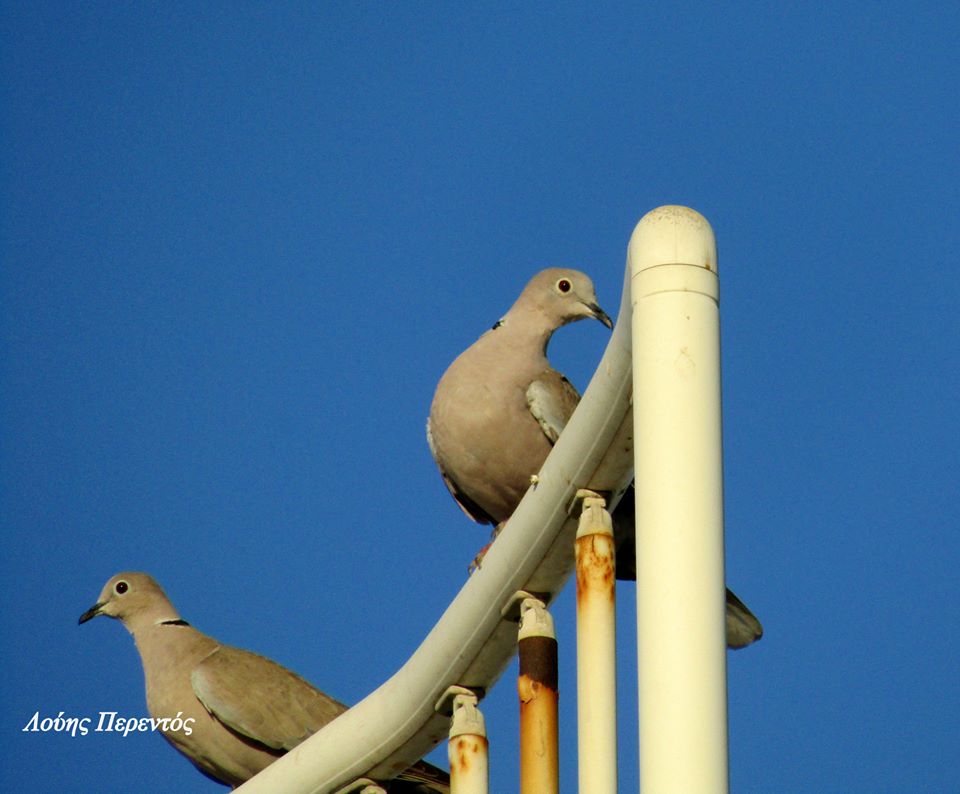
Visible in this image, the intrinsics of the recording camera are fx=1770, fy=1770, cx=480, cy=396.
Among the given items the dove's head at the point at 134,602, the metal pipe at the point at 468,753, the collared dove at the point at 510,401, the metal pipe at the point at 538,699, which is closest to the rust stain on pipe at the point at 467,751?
the metal pipe at the point at 468,753

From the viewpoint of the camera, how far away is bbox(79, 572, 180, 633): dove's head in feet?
37.2

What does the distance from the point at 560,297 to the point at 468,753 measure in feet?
13.1

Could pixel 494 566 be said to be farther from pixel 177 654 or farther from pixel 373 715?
pixel 177 654

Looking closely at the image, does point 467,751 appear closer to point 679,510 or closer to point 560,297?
point 679,510

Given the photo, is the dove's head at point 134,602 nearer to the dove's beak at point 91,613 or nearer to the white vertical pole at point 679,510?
the dove's beak at point 91,613

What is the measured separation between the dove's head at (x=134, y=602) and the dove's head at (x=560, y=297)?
3875 millimetres

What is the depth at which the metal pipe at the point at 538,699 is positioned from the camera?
4562mm

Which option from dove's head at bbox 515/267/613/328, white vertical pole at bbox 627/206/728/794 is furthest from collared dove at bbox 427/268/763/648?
white vertical pole at bbox 627/206/728/794

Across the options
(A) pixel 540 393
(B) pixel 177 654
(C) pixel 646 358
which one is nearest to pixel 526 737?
(C) pixel 646 358

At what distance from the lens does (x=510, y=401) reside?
831 centimetres

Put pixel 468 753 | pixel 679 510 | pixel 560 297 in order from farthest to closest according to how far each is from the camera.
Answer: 1. pixel 560 297
2. pixel 468 753
3. pixel 679 510

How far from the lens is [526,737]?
4699 mm

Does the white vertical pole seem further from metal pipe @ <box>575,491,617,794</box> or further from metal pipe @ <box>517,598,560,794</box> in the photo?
metal pipe @ <box>517,598,560,794</box>

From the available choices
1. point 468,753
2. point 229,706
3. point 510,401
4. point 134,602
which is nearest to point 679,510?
point 468,753
